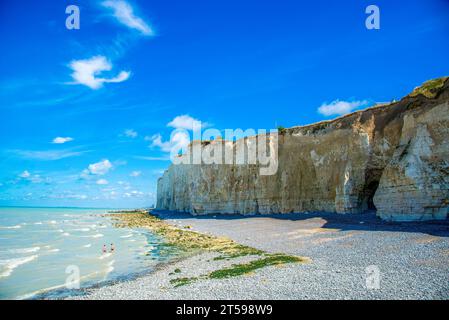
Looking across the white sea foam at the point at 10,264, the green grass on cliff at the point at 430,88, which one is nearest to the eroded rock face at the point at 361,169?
the green grass on cliff at the point at 430,88

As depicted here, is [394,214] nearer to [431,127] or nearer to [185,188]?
[431,127]

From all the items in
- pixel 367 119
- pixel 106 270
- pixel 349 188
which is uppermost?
pixel 367 119

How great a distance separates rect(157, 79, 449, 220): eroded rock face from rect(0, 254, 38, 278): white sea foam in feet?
78.5

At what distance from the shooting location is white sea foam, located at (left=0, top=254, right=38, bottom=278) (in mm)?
16219

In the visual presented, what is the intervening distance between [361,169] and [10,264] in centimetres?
2762

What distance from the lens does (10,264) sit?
1825 cm

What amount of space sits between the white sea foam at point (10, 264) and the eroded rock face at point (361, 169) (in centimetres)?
2394

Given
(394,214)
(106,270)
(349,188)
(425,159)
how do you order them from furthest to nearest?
(349,188)
(394,214)
(425,159)
(106,270)

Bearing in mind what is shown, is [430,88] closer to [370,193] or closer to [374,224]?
[374,224]
